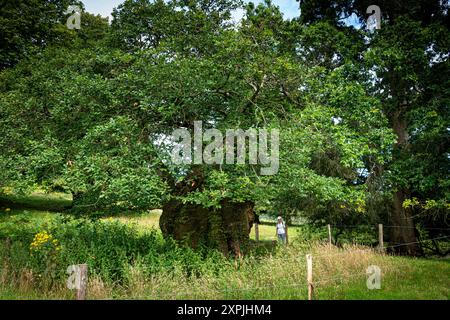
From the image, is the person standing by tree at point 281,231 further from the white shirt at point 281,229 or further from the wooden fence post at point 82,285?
the wooden fence post at point 82,285

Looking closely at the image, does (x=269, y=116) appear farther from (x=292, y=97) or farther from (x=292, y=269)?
(x=292, y=269)

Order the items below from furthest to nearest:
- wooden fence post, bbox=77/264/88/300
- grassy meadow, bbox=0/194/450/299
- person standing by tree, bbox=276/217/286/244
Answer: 1. person standing by tree, bbox=276/217/286/244
2. grassy meadow, bbox=0/194/450/299
3. wooden fence post, bbox=77/264/88/300

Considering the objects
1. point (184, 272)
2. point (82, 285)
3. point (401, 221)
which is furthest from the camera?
point (401, 221)

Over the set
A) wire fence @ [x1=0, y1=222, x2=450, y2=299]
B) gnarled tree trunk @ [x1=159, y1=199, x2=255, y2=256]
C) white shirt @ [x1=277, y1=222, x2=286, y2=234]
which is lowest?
wire fence @ [x1=0, y1=222, x2=450, y2=299]

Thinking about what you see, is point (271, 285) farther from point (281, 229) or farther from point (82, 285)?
point (281, 229)

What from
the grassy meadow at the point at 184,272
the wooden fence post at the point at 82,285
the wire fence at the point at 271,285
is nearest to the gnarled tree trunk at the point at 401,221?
the grassy meadow at the point at 184,272

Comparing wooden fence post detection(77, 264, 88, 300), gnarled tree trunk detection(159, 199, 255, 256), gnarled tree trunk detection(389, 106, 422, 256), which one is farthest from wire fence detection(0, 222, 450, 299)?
gnarled tree trunk detection(389, 106, 422, 256)

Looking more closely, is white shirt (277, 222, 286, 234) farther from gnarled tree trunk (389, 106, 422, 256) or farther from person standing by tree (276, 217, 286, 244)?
gnarled tree trunk (389, 106, 422, 256)

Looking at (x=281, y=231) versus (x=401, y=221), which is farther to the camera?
(x=281, y=231)

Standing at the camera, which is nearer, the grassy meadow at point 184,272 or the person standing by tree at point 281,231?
the grassy meadow at point 184,272

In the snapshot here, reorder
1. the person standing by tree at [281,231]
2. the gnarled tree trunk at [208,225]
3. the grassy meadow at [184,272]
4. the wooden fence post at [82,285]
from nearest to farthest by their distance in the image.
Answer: the wooden fence post at [82,285], the grassy meadow at [184,272], the gnarled tree trunk at [208,225], the person standing by tree at [281,231]

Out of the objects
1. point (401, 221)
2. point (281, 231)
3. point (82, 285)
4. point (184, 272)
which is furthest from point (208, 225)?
point (401, 221)

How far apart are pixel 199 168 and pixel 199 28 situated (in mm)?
5698

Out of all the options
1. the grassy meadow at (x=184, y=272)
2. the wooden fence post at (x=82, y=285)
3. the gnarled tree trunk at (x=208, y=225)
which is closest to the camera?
the wooden fence post at (x=82, y=285)
